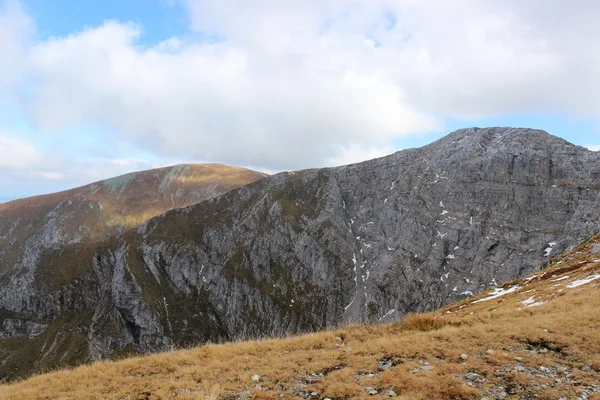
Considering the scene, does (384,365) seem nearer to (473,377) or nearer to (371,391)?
(371,391)

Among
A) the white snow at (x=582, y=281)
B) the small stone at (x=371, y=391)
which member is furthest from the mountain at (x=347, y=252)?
the small stone at (x=371, y=391)

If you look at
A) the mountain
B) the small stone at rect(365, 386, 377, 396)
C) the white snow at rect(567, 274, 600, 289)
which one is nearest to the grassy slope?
the small stone at rect(365, 386, 377, 396)

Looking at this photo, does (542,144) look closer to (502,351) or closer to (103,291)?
(502,351)

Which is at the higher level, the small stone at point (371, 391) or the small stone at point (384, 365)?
the small stone at point (371, 391)

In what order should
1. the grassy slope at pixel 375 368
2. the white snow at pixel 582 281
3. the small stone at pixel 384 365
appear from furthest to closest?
the white snow at pixel 582 281
the small stone at pixel 384 365
the grassy slope at pixel 375 368

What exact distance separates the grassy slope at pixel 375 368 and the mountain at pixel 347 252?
13847 centimetres

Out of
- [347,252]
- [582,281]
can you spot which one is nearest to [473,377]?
[582,281]

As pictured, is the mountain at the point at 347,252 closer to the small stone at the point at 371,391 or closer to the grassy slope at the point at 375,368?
the grassy slope at the point at 375,368

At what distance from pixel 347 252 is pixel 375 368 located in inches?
6412

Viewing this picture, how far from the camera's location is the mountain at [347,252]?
495ft

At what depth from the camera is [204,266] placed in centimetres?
18650

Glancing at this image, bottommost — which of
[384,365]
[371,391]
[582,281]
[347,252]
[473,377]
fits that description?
[347,252]

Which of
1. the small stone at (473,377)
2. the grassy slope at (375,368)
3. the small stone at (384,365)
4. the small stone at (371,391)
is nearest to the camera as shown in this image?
the small stone at (371,391)

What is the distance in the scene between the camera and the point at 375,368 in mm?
12953
